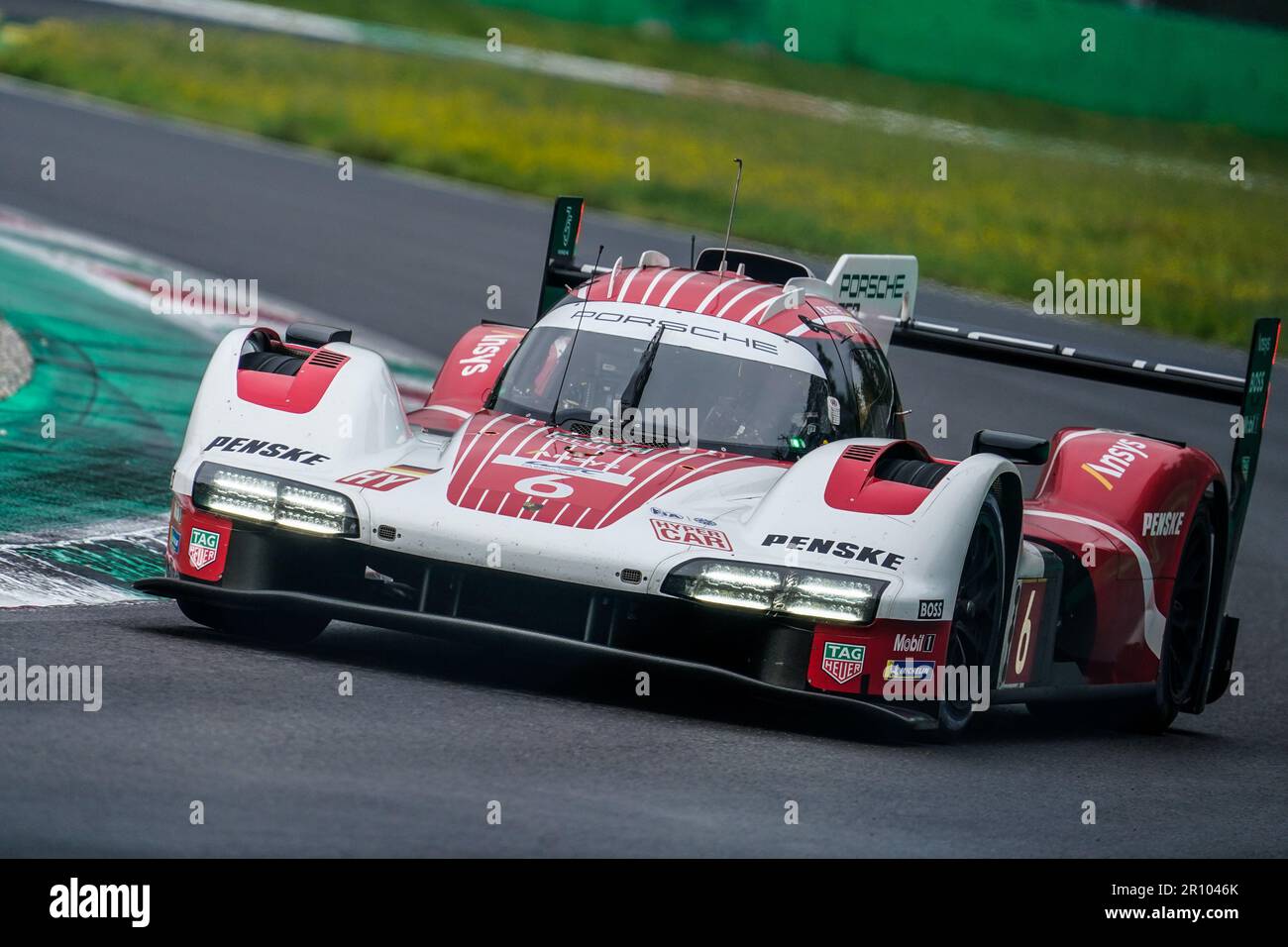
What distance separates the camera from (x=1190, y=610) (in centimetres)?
920

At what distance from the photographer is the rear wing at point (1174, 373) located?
9133 millimetres

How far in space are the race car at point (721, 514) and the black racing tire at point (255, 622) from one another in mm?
11

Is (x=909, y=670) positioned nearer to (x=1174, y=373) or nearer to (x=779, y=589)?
(x=779, y=589)

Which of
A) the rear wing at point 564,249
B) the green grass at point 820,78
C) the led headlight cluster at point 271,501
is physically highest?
the green grass at point 820,78

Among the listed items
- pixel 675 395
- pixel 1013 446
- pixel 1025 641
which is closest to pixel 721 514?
pixel 675 395

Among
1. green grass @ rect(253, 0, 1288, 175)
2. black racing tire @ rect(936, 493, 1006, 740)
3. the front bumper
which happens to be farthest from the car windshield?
green grass @ rect(253, 0, 1288, 175)

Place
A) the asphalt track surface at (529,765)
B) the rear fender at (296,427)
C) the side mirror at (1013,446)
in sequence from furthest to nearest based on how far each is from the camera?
the side mirror at (1013,446) → the rear fender at (296,427) → the asphalt track surface at (529,765)

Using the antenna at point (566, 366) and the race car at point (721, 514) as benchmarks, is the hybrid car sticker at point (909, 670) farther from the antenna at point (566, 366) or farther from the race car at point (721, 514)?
the antenna at point (566, 366)

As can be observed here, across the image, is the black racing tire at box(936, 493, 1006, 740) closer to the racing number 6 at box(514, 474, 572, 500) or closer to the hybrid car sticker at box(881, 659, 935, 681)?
the hybrid car sticker at box(881, 659, 935, 681)

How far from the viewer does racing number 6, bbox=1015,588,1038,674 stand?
7.71 meters

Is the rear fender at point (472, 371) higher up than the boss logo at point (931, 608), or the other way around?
the rear fender at point (472, 371)

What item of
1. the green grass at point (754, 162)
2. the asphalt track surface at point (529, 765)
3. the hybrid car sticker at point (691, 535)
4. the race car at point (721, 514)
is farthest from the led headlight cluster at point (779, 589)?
the green grass at point (754, 162)

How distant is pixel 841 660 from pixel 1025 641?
1381 mm
